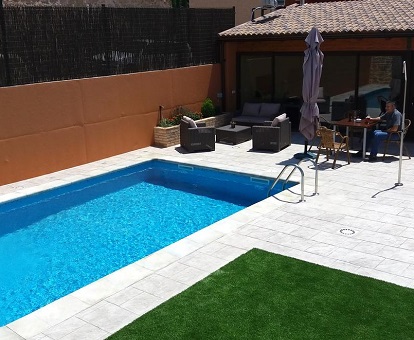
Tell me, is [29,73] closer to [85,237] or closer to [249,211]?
[85,237]

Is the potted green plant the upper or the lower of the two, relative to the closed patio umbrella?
lower

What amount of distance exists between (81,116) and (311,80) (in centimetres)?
670

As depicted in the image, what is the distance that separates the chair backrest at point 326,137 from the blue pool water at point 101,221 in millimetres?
2015

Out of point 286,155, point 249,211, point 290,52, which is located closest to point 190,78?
point 290,52

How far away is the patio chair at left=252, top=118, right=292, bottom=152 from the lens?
1527 cm

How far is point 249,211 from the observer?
10453 mm

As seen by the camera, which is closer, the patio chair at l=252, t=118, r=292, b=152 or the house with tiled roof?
the patio chair at l=252, t=118, r=292, b=152

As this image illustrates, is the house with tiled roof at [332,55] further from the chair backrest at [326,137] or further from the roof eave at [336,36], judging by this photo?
the chair backrest at [326,137]

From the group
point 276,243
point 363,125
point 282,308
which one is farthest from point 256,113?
point 282,308

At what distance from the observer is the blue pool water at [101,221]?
28.1 feet

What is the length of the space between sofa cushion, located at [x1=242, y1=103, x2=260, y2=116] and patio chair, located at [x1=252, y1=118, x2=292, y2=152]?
2823 mm

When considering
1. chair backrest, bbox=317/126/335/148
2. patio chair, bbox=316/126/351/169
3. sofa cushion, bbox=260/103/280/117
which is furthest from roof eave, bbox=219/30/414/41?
chair backrest, bbox=317/126/335/148

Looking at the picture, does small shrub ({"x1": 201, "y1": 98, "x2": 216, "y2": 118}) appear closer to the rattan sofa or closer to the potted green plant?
the potted green plant

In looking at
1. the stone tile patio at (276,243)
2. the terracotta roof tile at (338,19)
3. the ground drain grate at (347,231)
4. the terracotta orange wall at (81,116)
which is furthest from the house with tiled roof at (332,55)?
the ground drain grate at (347,231)
